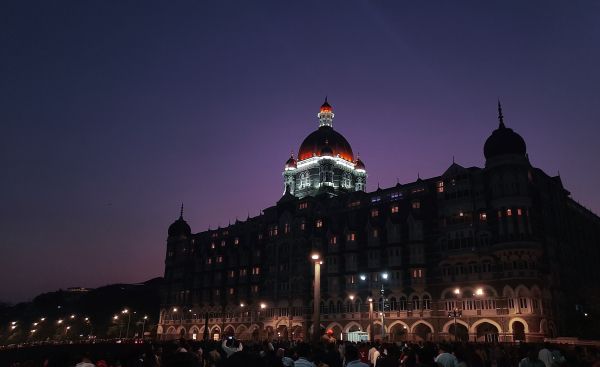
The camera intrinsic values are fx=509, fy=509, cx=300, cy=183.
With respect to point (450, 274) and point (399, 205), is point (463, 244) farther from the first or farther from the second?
point (399, 205)

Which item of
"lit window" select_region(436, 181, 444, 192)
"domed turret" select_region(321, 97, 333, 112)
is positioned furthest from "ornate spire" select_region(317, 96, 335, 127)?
"lit window" select_region(436, 181, 444, 192)

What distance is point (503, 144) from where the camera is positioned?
68312 millimetres

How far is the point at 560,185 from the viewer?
7719 centimetres

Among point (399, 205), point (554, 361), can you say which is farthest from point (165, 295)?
point (554, 361)

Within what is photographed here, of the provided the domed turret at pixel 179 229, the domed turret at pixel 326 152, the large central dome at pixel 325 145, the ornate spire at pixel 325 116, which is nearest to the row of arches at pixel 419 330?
the domed turret at pixel 179 229

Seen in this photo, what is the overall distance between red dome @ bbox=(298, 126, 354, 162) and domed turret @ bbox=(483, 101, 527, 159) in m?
40.1

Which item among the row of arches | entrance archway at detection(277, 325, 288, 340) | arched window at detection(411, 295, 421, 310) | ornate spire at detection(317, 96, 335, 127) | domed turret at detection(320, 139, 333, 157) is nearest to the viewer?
the row of arches

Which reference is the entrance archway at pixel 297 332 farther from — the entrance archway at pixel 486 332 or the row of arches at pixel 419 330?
the entrance archway at pixel 486 332

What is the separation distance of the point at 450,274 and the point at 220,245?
174 ft

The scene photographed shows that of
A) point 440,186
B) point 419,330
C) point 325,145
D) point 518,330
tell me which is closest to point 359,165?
point 325,145

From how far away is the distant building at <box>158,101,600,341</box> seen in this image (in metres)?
64.4

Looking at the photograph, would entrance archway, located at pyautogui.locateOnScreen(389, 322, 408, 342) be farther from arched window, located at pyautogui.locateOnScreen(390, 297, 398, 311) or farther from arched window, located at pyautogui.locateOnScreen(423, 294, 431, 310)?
arched window, located at pyautogui.locateOnScreen(423, 294, 431, 310)

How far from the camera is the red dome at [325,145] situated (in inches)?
4200

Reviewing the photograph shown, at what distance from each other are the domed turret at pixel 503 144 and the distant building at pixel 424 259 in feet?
0.63
